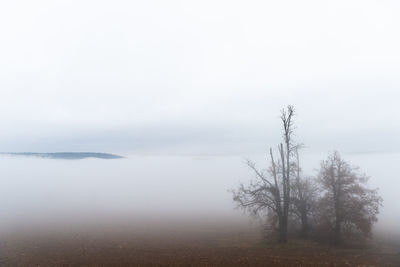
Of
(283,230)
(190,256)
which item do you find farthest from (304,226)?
(190,256)

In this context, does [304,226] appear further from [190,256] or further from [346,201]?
[190,256]

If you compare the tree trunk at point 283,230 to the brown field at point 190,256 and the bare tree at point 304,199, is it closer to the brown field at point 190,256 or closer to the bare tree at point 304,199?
the brown field at point 190,256

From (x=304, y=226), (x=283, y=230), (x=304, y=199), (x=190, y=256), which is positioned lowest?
(x=190, y=256)

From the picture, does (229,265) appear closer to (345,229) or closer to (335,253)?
(335,253)

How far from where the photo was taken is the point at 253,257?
20609 millimetres

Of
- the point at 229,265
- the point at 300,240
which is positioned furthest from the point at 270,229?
the point at 229,265

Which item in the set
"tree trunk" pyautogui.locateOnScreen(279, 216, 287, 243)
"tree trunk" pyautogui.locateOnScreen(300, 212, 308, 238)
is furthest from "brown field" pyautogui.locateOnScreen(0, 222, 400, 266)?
"tree trunk" pyautogui.locateOnScreen(300, 212, 308, 238)

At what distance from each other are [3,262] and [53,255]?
3.72 metres

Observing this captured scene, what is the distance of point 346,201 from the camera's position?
28562 mm

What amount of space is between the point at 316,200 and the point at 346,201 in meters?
3.61

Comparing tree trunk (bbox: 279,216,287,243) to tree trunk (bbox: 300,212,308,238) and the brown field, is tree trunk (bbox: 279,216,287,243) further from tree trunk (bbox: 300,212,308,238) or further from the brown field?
tree trunk (bbox: 300,212,308,238)

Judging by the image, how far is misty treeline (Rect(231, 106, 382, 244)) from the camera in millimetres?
27219

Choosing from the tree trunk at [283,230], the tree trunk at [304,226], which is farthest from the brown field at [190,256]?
the tree trunk at [304,226]

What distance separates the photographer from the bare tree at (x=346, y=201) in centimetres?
2802
